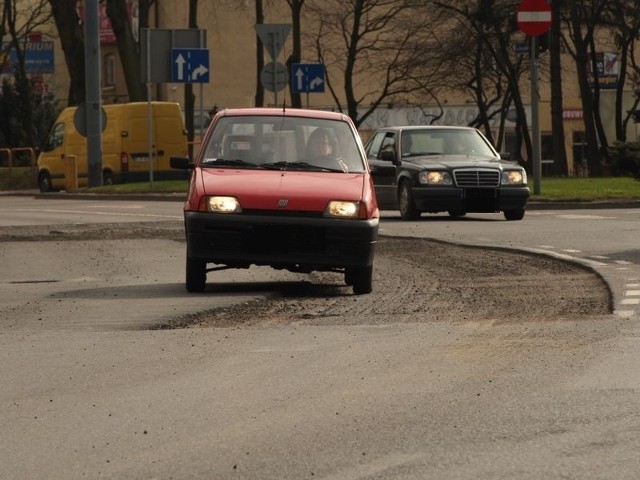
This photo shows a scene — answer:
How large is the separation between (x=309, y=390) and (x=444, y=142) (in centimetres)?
1925

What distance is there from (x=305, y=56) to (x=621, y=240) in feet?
198

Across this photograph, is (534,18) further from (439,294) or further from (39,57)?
(39,57)

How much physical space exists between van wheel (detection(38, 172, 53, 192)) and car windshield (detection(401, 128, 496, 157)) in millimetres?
20948

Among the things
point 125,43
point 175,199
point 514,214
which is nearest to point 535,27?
point 514,214

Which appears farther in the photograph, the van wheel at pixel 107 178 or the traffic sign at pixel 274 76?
the van wheel at pixel 107 178

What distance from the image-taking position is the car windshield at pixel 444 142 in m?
27.8

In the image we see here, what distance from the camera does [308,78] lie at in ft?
127

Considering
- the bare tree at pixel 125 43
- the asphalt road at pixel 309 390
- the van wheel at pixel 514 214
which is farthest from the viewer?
the bare tree at pixel 125 43

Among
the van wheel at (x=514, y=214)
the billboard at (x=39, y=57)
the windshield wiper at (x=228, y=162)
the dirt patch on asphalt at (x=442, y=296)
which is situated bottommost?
the dirt patch on asphalt at (x=442, y=296)

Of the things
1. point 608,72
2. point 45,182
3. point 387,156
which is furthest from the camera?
point 608,72

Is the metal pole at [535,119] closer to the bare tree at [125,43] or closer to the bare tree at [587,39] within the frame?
the bare tree at [587,39]

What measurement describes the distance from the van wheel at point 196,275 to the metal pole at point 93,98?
27992mm

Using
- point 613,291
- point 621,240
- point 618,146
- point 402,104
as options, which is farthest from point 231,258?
point 402,104

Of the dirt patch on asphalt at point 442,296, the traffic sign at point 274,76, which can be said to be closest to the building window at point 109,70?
the traffic sign at point 274,76
